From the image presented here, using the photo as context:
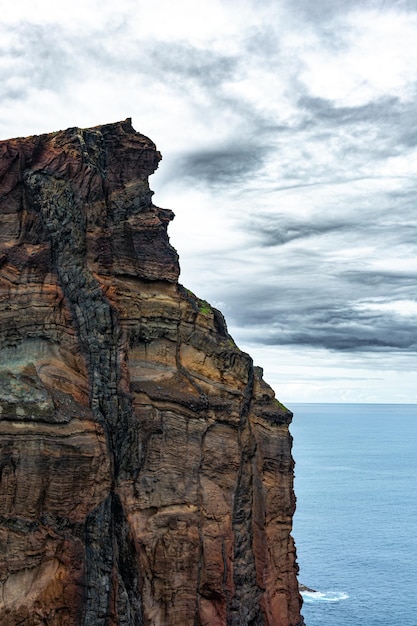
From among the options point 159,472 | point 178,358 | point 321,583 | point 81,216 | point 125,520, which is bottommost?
point 321,583

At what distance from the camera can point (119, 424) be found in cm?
4153

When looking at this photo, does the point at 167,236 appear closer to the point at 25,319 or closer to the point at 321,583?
the point at 25,319

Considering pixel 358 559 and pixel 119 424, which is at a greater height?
pixel 119 424

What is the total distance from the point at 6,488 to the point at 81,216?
15.4 meters

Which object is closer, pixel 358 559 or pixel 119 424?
pixel 119 424

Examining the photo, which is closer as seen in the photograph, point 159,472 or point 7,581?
point 7,581

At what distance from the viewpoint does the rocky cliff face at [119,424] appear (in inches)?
1496

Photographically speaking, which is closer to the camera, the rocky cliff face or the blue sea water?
the rocky cliff face

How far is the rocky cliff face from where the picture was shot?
38.0m

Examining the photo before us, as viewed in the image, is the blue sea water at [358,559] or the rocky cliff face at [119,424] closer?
the rocky cliff face at [119,424]

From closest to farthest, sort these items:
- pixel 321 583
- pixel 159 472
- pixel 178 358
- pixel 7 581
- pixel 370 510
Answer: pixel 7 581, pixel 159 472, pixel 178 358, pixel 321 583, pixel 370 510

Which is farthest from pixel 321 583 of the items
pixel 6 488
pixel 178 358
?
pixel 6 488

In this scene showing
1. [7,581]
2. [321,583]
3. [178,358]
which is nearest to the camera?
[7,581]

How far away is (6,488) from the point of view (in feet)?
122
